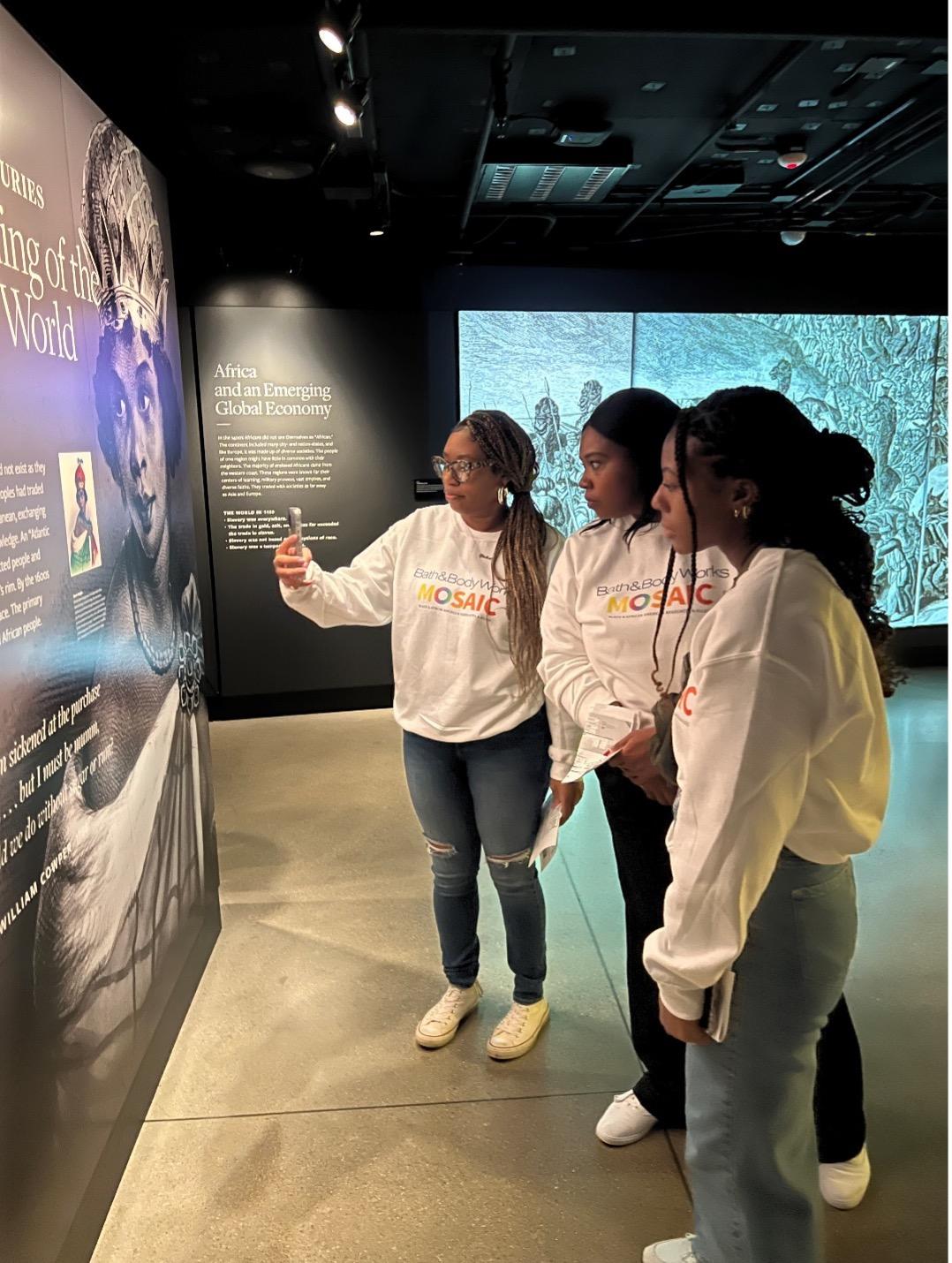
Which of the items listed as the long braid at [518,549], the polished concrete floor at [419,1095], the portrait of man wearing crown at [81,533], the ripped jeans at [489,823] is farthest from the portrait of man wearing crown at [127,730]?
the long braid at [518,549]

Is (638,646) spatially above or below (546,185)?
below

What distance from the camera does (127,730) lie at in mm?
2064

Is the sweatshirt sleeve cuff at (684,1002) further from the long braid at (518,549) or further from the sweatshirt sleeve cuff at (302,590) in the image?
the sweatshirt sleeve cuff at (302,590)

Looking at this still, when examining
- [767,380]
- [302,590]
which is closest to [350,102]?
[302,590]

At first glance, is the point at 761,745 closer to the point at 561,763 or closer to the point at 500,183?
the point at 561,763

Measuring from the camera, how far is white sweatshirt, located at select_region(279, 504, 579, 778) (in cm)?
216

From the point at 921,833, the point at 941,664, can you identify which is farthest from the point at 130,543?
the point at 941,664

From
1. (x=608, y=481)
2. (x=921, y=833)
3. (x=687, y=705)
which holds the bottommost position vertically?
(x=921, y=833)

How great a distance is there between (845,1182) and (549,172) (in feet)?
15.2

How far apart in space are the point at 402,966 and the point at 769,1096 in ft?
5.83

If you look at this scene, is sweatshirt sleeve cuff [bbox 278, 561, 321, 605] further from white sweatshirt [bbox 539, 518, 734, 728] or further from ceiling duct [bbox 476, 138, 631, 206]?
ceiling duct [bbox 476, 138, 631, 206]

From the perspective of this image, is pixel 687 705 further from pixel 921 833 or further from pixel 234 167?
pixel 234 167

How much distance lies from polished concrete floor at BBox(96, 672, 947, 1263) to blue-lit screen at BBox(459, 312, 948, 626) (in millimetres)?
3334

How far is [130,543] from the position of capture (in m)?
2.12
